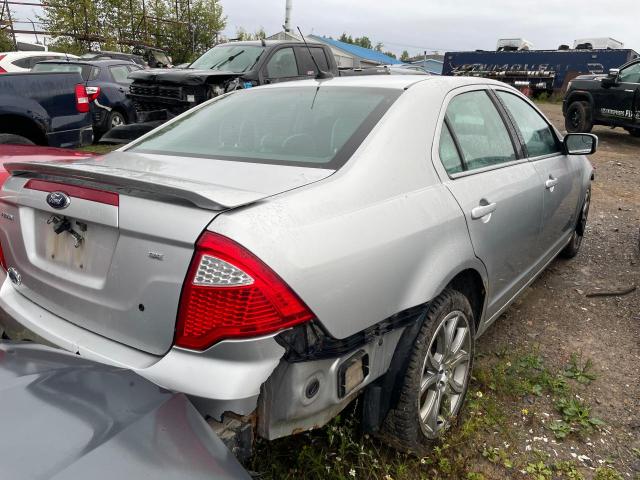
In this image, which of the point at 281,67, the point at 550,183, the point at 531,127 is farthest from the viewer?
the point at 281,67

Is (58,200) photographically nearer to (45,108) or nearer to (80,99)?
(45,108)

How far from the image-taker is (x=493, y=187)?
2.58 meters

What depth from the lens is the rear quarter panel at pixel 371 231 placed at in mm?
1558

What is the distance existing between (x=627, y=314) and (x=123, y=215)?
11.5 feet

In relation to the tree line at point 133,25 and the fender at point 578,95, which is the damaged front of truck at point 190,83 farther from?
the tree line at point 133,25

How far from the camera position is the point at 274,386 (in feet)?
5.25

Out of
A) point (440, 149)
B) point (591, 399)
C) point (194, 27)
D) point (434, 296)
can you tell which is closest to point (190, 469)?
point (434, 296)

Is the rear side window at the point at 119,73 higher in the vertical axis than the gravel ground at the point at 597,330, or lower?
higher

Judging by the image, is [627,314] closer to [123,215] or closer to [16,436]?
[123,215]

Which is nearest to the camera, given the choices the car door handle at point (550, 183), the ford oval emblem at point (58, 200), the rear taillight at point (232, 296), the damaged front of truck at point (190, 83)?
the rear taillight at point (232, 296)

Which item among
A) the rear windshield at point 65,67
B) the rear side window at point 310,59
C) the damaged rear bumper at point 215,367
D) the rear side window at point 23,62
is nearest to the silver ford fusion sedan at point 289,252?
the damaged rear bumper at point 215,367

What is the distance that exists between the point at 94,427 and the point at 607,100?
12.0 m

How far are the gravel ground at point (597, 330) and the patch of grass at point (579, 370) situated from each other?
0.11 ft

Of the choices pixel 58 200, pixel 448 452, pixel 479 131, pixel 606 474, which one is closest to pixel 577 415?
pixel 606 474
